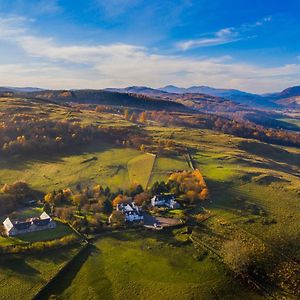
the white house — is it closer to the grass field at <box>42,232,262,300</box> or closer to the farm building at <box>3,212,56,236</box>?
the grass field at <box>42,232,262,300</box>

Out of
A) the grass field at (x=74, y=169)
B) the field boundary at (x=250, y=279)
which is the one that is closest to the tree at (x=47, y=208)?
the grass field at (x=74, y=169)

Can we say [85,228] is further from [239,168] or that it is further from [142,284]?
[239,168]

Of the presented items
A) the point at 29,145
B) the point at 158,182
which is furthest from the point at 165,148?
the point at 29,145

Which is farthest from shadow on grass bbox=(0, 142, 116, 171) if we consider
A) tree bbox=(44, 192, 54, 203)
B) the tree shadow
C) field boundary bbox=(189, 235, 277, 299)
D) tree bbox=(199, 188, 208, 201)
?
field boundary bbox=(189, 235, 277, 299)

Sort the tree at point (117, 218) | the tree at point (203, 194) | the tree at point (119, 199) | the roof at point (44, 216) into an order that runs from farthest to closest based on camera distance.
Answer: the tree at point (203, 194), the tree at point (119, 199), the tree at point (117, 218), the roof at point (44, 216)

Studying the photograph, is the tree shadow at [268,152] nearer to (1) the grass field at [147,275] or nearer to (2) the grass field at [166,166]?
(2) the grass field at [166,166]

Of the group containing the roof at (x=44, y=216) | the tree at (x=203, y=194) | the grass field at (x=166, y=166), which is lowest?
the roof at (x=44, y=216)

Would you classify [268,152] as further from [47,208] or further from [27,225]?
[27,225]
